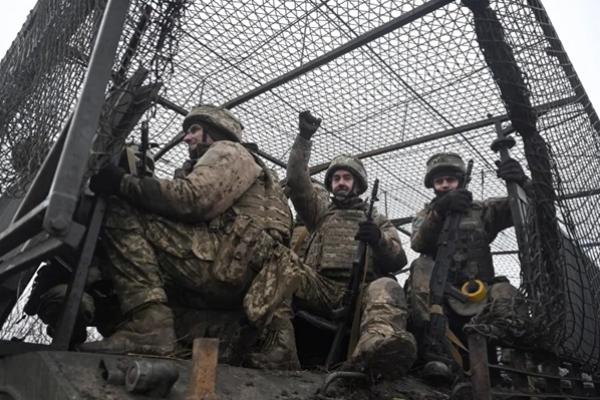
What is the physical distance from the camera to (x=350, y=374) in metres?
2.22

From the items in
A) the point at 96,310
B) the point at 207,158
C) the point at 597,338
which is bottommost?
the point at 96,310

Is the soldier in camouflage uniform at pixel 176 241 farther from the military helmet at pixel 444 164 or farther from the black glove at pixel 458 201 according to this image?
the military helmet at pixel 444 164

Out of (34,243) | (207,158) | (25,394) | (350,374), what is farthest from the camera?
(207,158)

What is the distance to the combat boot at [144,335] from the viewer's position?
205 cm

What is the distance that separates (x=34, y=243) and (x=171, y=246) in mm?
555

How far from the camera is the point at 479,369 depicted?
2.07m

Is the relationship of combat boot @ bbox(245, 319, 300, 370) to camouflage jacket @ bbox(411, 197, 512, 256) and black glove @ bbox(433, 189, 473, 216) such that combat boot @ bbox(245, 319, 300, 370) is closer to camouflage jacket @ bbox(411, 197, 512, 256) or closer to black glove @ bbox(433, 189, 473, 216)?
black glove @ bbox(433, 189, 473, 216)

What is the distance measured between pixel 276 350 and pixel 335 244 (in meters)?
1.41

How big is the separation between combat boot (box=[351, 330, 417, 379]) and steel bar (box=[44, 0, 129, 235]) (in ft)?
4.72

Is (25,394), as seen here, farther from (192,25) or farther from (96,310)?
(192,25)

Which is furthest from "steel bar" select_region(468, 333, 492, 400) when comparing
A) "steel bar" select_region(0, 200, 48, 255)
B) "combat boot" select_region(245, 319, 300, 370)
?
"steel bar" select_region(0, 200, 48, 255)

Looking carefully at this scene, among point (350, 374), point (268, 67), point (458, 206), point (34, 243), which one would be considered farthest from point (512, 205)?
point (34, 243)

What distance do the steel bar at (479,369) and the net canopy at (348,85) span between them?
104 centimetres

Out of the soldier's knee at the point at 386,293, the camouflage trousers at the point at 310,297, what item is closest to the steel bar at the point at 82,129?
the camouflage trousers at the point at 310,297
